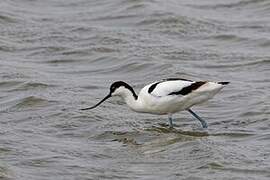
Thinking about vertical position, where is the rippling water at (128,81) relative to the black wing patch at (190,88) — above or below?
below

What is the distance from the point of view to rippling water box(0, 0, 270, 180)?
10016 mm

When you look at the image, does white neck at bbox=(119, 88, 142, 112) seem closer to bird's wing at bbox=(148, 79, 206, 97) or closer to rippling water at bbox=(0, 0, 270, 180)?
rippling water at bbox=(0, 0, 270, 180)

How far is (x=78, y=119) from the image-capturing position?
12.1m

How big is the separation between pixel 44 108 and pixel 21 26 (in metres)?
4.96

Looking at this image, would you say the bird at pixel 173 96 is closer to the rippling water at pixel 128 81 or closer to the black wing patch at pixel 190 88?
the black wing patch at pixel 190 88

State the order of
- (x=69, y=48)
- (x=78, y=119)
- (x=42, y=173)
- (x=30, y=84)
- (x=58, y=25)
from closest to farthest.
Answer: (x=42, y=173), (x=78, y=119), (x=30, y=84), (x=69, y=48), (x=58, y=25)

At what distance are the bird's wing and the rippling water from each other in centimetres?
44

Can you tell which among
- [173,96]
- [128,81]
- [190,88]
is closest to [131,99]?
[173,96]

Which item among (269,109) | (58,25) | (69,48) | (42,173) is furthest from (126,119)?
(58,25)

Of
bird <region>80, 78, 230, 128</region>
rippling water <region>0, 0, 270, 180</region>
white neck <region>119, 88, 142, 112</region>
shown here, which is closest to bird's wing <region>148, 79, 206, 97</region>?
bird <region>80, 78, 230, 128</region>

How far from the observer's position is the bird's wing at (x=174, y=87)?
38.0 feet

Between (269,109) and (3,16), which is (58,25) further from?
(269,109)

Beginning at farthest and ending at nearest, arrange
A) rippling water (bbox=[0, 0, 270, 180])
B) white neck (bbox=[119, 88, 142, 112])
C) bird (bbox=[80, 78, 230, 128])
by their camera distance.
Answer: white neck (bbox=[119, 88, 142, 112]) → bird (bbox=[80, 78, 230, 128]) → rippling water (bbox=[0, 0, 270, 180])

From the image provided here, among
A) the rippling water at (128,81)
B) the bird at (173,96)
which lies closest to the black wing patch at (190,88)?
the bird at (173,96)
